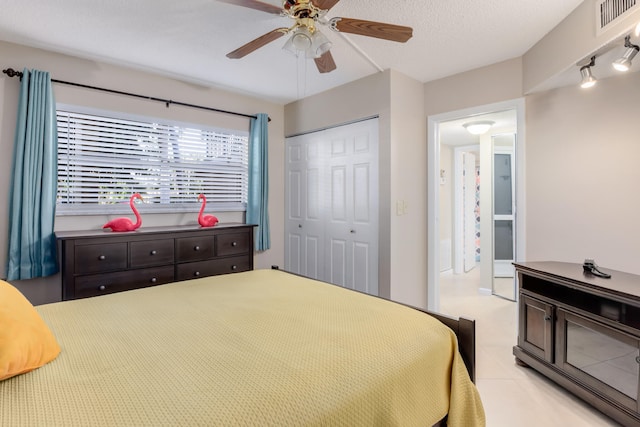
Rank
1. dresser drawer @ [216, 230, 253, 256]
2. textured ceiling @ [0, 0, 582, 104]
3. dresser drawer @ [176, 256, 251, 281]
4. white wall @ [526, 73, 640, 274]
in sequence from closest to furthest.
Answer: textured ceiling @ [0, 0, 582, 104] < white wall @ [526, 73, 640, 274] < dresser drawer @ [176, 256, 251, 281] < dresser drawer @ [216, 230, 253, 256]

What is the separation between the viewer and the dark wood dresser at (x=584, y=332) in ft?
5.59

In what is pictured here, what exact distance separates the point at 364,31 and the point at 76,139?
252 cm

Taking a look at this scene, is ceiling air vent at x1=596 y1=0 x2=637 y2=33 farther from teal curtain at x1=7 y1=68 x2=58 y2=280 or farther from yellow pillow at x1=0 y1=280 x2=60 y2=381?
teal curtain at x1=7 y1=68 x2=58 y2=280

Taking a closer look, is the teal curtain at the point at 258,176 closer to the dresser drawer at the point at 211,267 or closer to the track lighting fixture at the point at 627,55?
the dresser drawer at the point at 211,267

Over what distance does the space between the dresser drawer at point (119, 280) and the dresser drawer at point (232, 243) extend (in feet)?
1.58

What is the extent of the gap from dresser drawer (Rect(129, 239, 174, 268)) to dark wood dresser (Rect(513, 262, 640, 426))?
2748 mm

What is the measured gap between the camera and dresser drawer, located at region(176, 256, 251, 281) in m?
2.87

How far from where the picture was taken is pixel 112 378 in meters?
0.93

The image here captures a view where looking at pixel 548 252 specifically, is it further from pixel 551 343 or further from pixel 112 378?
pixel 112 378

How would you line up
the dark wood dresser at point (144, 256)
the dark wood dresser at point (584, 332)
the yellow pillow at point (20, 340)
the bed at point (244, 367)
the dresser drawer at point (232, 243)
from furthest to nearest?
1. the dresser drawer at point (232, 243)
2. the dark wood dresser at point (144, 256)
3. the dark wood dresser at point (584, 332)
4. the yellow pillow at point (20, 340)
5. the bed at point (244, 367)

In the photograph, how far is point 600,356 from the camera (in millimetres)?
1853

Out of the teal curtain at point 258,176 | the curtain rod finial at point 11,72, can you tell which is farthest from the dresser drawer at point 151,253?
the curtain rod finial at point 11,72

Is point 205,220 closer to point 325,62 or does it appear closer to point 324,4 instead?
point 325,62

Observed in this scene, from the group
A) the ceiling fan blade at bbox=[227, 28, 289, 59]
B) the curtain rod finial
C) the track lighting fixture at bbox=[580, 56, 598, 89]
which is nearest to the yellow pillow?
the ceiling fan blade at bbox=[227, 28, 289, 59]
